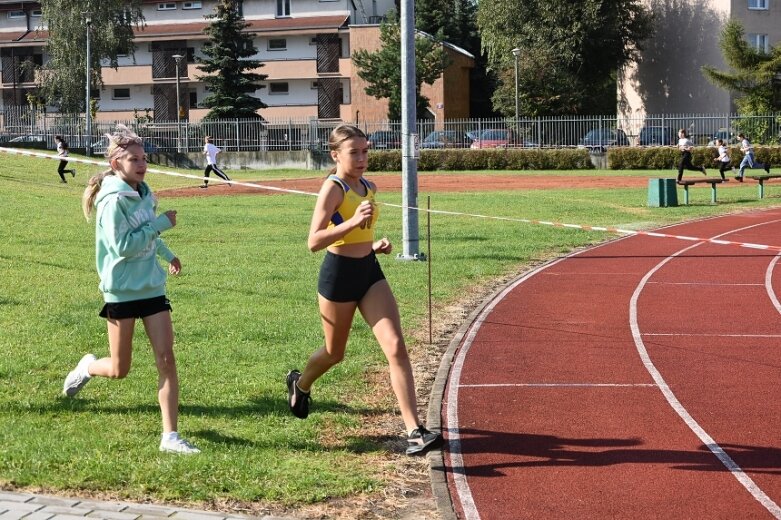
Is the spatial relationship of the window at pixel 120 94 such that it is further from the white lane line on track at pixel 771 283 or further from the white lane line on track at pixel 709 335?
the white lane line on track at pixel 709 335

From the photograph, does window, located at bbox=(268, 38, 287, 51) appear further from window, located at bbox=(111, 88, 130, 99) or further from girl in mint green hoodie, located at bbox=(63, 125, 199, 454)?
girl in mint green hoodie, located at bbox=(63, 125, 199, 454)

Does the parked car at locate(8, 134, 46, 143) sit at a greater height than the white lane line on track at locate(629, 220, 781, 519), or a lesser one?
greater

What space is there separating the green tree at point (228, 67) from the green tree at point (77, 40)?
30.8 ft

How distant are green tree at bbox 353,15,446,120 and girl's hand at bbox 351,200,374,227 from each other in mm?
57025

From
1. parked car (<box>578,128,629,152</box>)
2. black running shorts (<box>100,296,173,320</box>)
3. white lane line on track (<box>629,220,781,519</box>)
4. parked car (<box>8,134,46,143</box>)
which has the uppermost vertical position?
parked car (<box>8,134,46,143</box>)

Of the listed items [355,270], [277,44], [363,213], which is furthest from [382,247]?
[277,44]

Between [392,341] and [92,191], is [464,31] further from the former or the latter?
[392,341]

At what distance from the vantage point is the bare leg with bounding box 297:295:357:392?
6375 mm

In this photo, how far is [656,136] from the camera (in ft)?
164

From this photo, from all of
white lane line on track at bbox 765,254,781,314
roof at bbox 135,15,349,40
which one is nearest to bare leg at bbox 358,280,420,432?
white lane line on track at bbox 765,254,781,314

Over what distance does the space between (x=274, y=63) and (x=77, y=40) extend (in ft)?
43.2

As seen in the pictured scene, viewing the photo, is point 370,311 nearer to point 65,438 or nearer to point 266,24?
point 65,438

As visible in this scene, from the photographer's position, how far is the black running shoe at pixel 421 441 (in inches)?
243

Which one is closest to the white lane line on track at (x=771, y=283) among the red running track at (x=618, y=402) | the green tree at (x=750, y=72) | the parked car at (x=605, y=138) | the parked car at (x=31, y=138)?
the red running track at (x=618, y=402)
